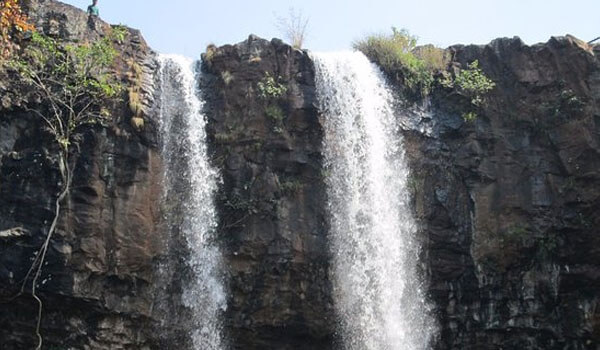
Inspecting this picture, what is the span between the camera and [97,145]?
569 inches

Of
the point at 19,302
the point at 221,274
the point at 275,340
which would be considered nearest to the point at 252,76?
the point at 221,274

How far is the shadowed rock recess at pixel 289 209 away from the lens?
13.9 metres

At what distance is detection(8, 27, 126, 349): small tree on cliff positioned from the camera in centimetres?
1423

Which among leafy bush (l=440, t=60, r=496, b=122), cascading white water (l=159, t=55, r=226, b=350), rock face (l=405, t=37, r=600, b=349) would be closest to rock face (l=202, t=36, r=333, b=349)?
cascading white water (l=159, t=55, r=226, b=350)

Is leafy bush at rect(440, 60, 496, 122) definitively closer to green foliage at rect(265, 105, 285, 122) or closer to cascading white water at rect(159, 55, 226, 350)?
green foliage at rect(265, 105, 285, 122)

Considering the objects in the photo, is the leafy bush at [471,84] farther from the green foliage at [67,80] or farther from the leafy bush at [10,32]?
the leafy bush at [10,32]

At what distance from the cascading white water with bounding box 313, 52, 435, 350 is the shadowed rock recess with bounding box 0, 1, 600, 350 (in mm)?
321

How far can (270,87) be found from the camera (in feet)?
52.7

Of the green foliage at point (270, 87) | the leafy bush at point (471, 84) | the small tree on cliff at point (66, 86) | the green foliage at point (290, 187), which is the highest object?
the leafy bush at point (471, 84)

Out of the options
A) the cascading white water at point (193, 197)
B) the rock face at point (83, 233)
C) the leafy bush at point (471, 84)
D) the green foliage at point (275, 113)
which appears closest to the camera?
the rock face at point (83, 233)

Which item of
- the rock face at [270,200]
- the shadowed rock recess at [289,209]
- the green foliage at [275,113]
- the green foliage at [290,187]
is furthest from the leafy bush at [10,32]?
the green foliage at [290,187]

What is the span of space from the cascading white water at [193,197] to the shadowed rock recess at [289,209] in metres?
0.22

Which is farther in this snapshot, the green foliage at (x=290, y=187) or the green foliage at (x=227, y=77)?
the green foliage at (x=227, y=77)

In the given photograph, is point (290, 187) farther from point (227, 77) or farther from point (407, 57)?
point (407, 57)
